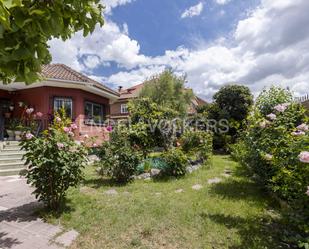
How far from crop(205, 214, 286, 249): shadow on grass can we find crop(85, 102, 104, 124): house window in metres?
11.2

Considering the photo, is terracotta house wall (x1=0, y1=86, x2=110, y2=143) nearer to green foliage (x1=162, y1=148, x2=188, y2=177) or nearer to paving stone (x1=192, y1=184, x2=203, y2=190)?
green foliage (x1=162, y1=148, x2=188, y2=177)

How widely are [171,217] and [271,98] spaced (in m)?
4.94

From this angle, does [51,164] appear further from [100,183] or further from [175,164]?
[175,164]

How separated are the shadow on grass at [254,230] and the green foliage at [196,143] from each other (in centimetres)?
598

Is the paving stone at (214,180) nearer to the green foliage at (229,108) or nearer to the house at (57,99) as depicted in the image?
the house at (57,99)

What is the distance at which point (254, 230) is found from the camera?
362 centimetres

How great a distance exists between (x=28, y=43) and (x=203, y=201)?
4719 millimetres

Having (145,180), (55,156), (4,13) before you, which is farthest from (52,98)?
(4,13)

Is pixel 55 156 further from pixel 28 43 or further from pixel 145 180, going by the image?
pixel 145 180

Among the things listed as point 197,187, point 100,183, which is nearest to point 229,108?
point 197,187

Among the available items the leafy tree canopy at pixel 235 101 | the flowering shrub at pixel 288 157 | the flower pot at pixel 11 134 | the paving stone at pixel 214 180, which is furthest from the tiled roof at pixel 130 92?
the flowering shrub at pixel 288 157

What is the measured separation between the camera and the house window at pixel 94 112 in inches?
537

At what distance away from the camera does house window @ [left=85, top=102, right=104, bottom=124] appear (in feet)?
44.8

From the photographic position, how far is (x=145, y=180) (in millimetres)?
7168
